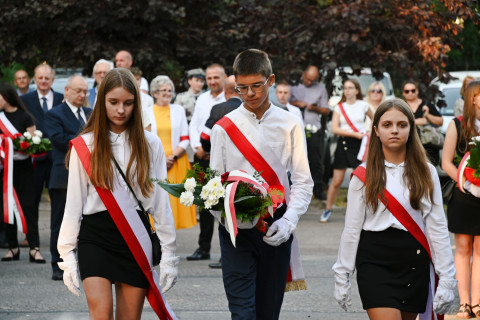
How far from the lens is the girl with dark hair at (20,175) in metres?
10.8

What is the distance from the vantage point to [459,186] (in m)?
7.94

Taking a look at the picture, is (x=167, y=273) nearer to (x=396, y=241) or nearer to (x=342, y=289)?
(x=342, y=289)

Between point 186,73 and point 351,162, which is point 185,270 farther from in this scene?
point 186,73

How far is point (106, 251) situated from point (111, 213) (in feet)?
0.72

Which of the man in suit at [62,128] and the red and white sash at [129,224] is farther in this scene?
the man in suit at [62,128]

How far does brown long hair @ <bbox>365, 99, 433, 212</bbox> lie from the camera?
566cm

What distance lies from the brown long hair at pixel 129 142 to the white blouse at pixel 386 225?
1.19 metres

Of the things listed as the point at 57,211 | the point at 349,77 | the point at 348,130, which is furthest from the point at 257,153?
the point at 349,77

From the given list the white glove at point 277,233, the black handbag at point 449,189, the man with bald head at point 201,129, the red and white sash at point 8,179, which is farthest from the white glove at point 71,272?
the red and white sash at point 8,179

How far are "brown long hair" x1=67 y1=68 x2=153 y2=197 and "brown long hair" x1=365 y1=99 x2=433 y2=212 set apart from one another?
4.24ft

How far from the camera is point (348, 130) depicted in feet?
46.6

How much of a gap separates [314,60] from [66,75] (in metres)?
5.18

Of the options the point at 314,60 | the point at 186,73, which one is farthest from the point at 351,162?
the point at 186,73

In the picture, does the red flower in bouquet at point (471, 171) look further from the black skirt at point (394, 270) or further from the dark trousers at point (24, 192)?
the dark trousers at point (24, 192)
